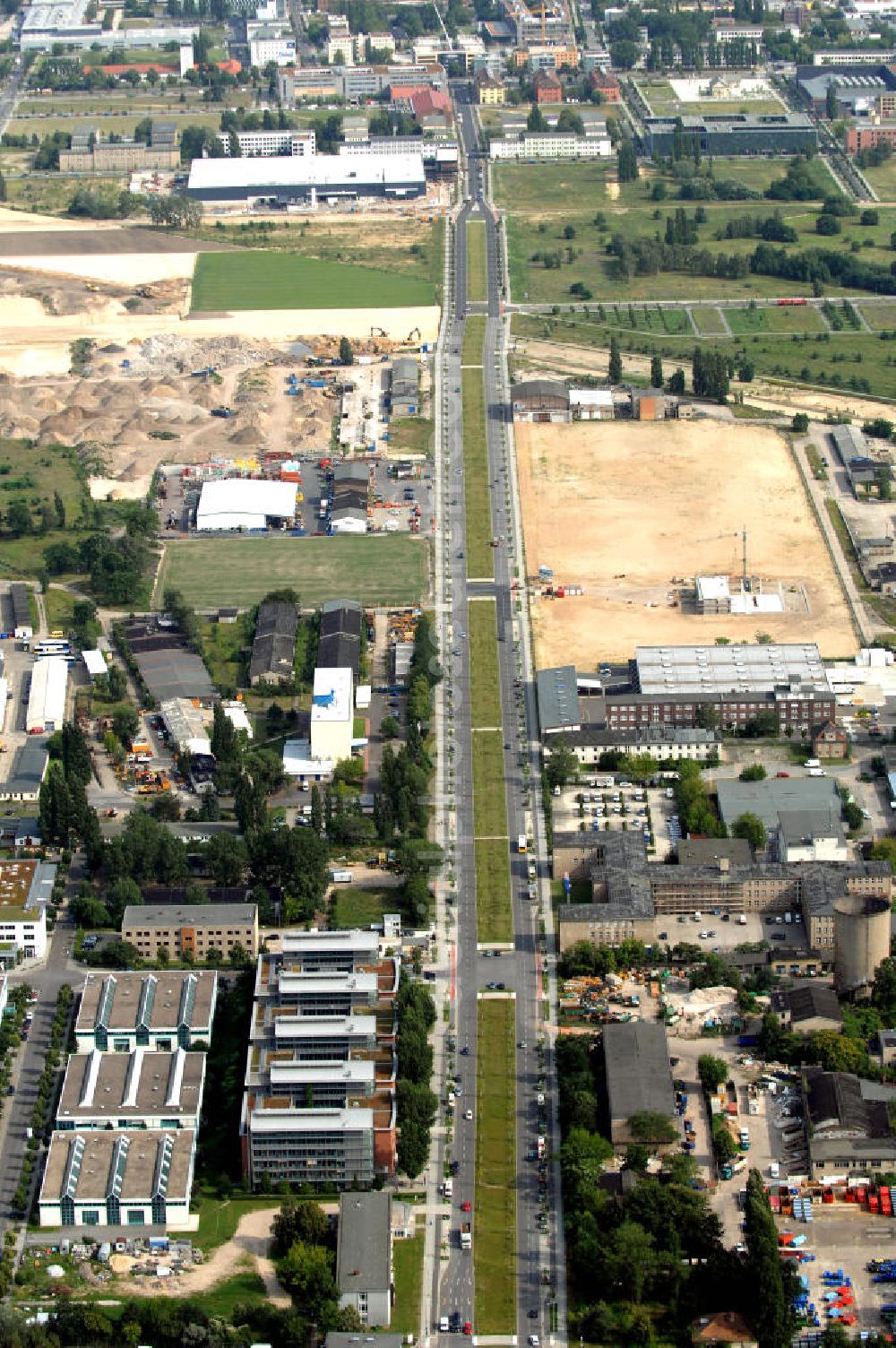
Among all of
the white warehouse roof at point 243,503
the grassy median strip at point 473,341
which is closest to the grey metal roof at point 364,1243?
the white warehouse roof at point 243,503

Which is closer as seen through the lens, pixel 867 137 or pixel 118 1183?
pixel 118 1183

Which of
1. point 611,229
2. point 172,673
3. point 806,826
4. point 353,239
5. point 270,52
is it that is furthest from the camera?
point 270,52

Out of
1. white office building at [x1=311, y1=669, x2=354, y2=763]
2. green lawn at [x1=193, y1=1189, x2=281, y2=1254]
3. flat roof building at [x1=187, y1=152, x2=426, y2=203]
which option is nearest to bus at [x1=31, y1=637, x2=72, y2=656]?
white office building at [x1=311, y1=669, x2=354, y2=763]

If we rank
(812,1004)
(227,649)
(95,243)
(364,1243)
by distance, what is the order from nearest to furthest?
(364,1243)
(812,1004)
(227,649)
(95,243)

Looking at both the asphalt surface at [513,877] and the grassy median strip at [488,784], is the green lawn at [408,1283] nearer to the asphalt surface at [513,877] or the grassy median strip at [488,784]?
the asphalt surface at [513,877]

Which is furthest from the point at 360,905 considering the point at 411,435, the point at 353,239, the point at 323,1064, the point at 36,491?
the point at 353,239

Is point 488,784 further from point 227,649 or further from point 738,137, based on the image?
point 738,137

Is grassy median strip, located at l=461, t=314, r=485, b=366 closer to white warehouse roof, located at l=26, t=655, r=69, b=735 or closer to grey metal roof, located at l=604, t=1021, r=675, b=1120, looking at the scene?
white warehouse roof, located at l=26, t=655, r=69, b=735
